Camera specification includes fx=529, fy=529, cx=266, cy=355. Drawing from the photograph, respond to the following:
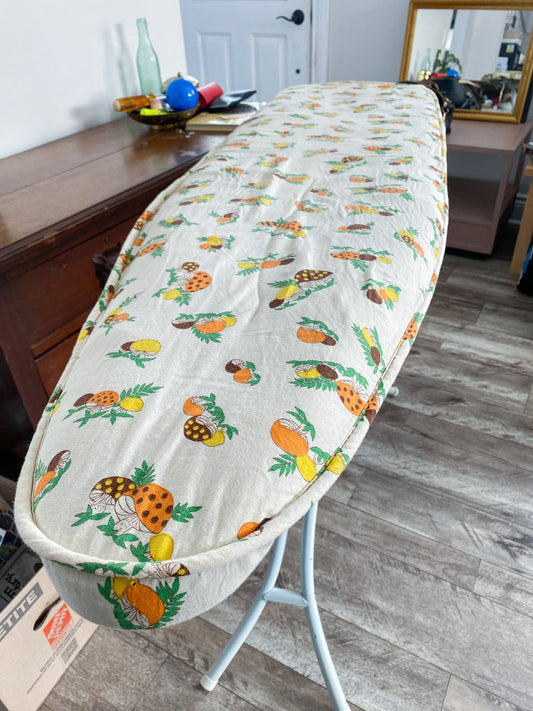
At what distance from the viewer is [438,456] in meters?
1.79

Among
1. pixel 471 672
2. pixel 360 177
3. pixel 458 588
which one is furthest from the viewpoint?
pixel 458 588

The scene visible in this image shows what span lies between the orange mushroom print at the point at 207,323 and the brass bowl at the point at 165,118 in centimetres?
135

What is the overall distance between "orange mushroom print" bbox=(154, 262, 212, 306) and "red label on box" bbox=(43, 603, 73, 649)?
0.86 m

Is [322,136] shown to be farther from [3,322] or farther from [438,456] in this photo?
[438,456]

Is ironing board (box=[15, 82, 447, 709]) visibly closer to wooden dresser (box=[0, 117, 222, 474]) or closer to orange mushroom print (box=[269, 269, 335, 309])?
orange mushroom print (box=[269, 269, 335, 309])

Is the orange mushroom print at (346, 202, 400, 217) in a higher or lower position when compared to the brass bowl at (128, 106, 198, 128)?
higher

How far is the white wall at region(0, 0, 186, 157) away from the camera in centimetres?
165

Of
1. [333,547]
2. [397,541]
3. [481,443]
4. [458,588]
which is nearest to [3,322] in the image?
[333,547]

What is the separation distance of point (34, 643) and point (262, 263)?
1001mm

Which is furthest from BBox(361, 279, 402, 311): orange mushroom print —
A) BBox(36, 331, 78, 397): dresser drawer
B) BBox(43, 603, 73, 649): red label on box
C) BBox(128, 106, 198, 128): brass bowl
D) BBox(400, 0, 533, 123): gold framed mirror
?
BBox(400, 0, 533, 123): gold framed mirror

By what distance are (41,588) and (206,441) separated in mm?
848

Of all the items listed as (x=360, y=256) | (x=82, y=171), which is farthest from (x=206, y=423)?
(x=82, y=171)

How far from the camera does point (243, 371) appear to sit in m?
0.66

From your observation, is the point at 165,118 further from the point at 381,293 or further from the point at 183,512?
the point at 183,512
